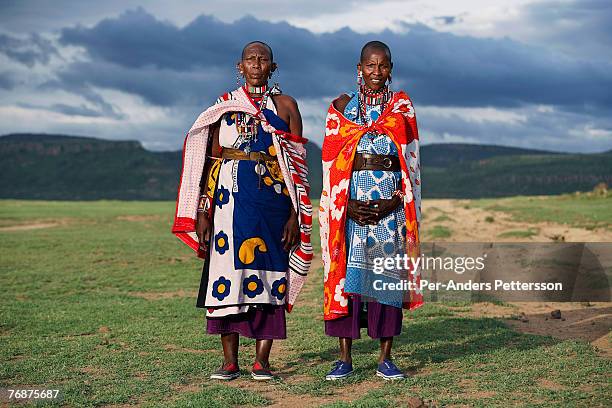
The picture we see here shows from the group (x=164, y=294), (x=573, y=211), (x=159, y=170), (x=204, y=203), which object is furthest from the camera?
(x=159, y=170)

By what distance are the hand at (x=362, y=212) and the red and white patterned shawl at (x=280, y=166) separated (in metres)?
0.37

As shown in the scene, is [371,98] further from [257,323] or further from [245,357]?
[245,357]

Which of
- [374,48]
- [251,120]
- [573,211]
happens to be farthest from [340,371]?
[573,211]

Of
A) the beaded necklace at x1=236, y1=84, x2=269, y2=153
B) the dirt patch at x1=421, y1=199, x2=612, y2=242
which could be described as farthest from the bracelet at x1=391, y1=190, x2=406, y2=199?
the dirt patch at x1=421, y1=199, x2=612, y2=242

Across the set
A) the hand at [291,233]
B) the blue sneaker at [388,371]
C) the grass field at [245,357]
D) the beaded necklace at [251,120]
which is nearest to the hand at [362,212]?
the hand at [291,233]

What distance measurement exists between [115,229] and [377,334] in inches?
862

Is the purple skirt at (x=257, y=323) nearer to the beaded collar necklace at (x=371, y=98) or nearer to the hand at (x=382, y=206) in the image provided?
the hand at (x=382, y=206)

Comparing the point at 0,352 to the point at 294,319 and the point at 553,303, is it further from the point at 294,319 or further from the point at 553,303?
the point at 553,303

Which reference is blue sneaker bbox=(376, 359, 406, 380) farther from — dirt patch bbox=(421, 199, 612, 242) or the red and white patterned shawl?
dirt patch bbox=(421, 199, 612, 242)

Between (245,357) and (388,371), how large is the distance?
64.6 inches

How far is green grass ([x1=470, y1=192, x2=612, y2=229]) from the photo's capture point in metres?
22.7

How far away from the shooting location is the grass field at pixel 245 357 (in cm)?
617

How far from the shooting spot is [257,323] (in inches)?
269

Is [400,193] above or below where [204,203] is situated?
above
